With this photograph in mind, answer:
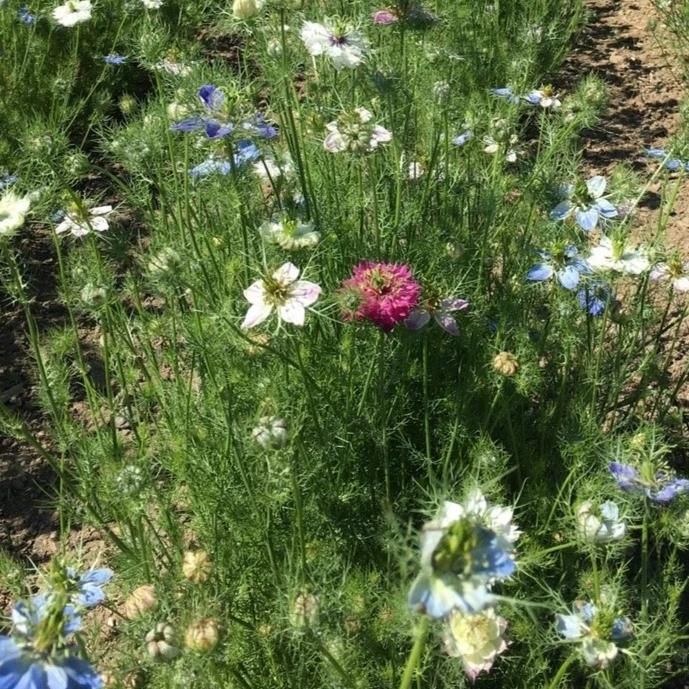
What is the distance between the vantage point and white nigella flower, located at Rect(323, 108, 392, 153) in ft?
5.82

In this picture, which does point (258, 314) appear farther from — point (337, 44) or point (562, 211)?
point (562, 211)

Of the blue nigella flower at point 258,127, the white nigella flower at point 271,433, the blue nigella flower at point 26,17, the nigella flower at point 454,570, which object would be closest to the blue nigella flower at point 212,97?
the blue nigella flower at point 258,127

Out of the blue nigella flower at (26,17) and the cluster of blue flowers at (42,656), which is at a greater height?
the cluster of blue flowers at (42,656)

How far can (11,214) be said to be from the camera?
167cm

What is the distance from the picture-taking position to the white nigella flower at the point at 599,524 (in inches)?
59.0

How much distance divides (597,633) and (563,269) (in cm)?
87

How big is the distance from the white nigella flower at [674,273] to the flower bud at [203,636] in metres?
1.35

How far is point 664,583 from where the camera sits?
180cm

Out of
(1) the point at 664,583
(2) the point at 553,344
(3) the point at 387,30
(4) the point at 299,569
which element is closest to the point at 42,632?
(4) the point at 299,569

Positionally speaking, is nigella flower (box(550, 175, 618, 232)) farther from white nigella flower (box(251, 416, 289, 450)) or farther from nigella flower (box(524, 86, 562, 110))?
white nigella flower (box(251, 416, 289, 450))

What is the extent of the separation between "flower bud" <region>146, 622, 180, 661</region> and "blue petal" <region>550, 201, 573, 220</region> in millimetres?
1279

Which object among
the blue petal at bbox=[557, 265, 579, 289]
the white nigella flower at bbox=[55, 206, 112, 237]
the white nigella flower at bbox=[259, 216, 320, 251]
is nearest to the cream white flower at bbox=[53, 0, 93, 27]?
the white nigella flower at bbox=[55, 206, 112, 237]

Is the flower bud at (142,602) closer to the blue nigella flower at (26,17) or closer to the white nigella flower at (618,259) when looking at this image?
the white nigella flower at (618,259)

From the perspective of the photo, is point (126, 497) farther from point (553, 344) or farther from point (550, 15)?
point (550, 15)
